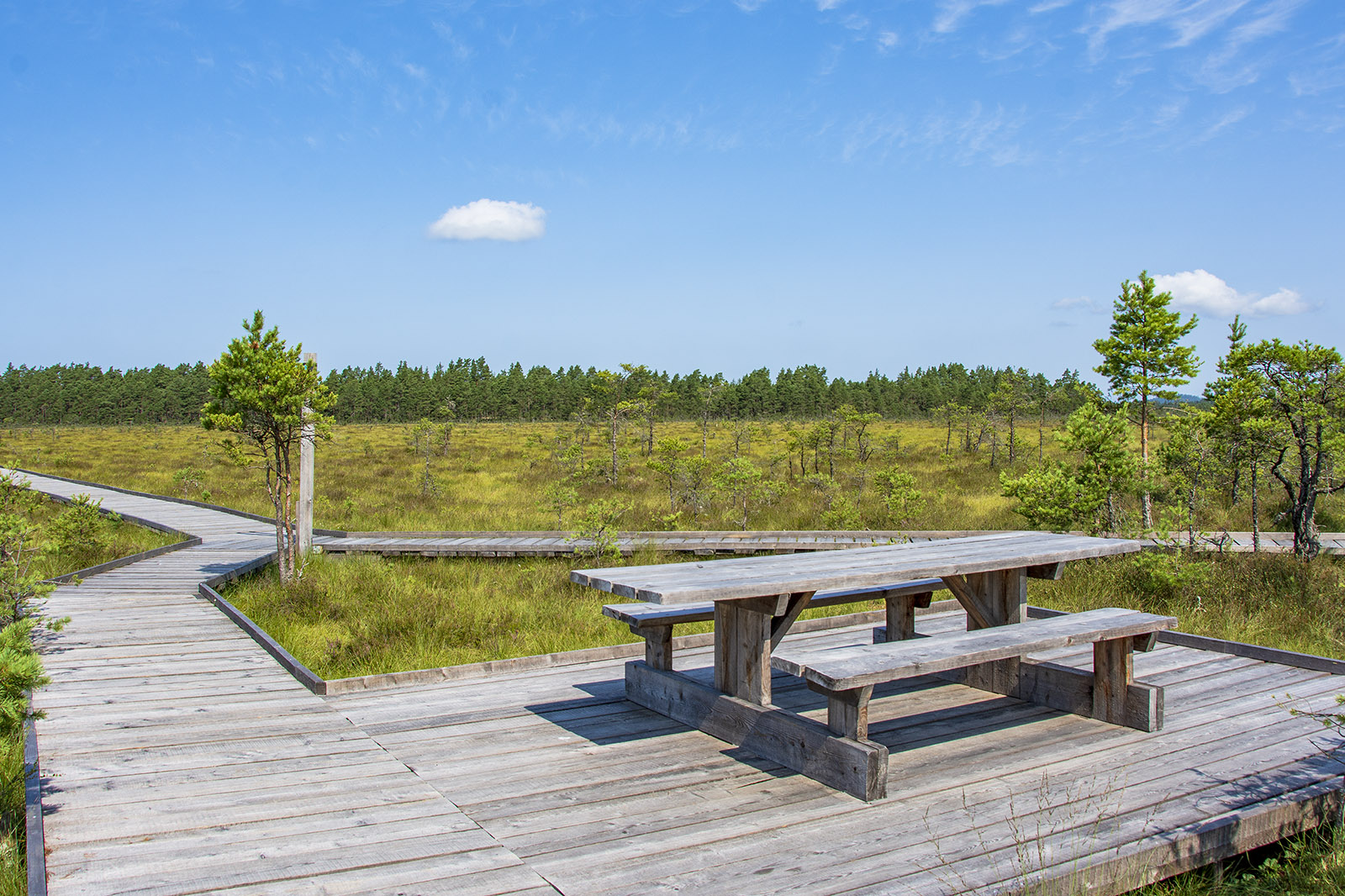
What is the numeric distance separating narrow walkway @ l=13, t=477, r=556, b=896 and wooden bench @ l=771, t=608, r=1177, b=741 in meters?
1.33

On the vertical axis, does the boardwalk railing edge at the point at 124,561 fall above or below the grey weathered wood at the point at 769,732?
below

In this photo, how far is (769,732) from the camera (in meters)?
3.75

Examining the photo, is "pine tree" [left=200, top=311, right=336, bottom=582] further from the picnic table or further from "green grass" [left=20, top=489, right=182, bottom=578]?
the picnic table

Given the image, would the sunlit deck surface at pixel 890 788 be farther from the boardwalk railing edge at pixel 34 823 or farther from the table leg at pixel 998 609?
the boardwalk railing edge at pixel 34 823

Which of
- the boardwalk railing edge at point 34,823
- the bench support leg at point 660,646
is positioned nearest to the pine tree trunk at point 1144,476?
the bench support leg at point 660,646

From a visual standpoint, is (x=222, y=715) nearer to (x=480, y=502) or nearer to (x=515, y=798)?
(x=515, y=798)

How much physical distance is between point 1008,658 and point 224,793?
11.0 feet

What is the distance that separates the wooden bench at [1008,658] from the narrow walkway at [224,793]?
133 centimetres

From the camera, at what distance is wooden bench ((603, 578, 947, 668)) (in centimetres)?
394

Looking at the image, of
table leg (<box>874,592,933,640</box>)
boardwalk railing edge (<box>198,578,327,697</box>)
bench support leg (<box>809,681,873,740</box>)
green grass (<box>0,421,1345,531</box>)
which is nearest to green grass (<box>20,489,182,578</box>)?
boardwalk railing edge (<box>198,578,327,697</box>)

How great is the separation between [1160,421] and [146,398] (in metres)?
74.4

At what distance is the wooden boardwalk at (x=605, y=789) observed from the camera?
2.69 m

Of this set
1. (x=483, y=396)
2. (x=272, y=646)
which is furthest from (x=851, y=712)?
(x=483, y=396)

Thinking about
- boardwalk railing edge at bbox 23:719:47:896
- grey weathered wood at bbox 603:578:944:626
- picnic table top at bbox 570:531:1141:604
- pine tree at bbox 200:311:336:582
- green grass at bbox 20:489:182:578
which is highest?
pine tree at bbox 200:311:336:582
